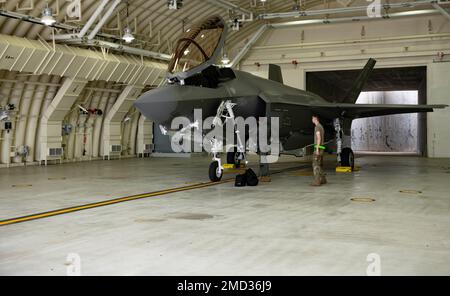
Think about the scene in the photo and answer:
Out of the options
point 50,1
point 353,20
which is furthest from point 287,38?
point 50,1

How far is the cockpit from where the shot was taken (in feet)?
31.5

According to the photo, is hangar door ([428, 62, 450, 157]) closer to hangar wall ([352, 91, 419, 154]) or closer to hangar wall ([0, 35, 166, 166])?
hangar wall ([352, 91, 419, 154])

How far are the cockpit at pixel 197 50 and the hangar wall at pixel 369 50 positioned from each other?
15.4 metres

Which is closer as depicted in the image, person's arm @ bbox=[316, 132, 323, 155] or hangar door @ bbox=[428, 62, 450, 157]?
person's arm @ bbox=[316, 132, 323, 155]

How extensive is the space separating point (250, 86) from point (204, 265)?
7411 millimetres

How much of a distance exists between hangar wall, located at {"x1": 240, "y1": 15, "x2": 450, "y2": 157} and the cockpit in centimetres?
1536

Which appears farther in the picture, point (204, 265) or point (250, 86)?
point (250, 86)

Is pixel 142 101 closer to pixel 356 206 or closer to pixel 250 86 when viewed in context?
pixel 250 86

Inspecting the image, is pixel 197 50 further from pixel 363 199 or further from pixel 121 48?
pixel 121 48

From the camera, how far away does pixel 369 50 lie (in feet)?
76.5

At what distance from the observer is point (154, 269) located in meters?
4.12

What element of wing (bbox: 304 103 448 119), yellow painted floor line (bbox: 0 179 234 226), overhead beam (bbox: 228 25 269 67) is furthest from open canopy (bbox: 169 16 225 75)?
overhead beam (bbox: 228 25 269 67)

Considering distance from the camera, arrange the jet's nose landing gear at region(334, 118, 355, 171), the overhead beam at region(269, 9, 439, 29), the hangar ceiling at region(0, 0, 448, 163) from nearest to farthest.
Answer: the jet's nose landing gear at region(334, 118, 355, 171) < the hangar ceiling at region(0, 0, 448, 163) < the overhead beam at region(269, 9, 439, 29)

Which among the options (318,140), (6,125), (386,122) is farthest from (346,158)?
(386,122)
